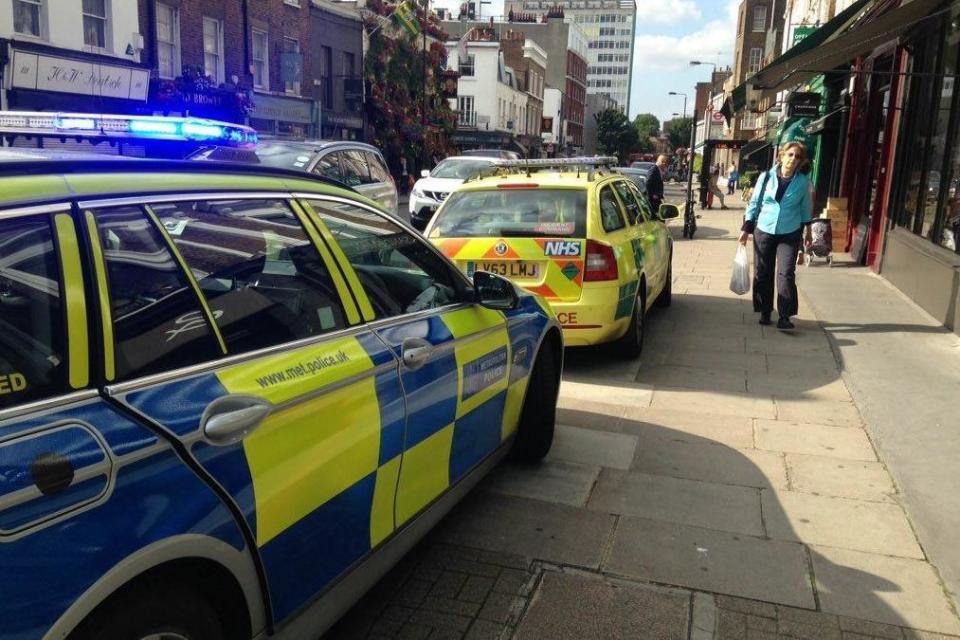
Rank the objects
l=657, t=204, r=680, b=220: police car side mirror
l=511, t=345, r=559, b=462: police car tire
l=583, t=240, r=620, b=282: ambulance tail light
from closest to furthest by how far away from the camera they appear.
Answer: l=511, t=345, r=559, b=462: police car tire → l=583, t=240, r=620, b=282: ambulance tail light → l=657, t=204, r=680, b=220: police car side mirror

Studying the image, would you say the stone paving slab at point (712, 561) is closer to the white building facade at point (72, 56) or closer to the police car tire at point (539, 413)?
the police car tire at point (539, 413)

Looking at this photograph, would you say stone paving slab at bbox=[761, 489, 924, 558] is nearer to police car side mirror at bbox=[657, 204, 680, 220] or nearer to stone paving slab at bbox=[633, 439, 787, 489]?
stone paving slab at bbox=[633, 439, 787, 489]

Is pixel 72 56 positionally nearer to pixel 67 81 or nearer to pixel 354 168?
pixel 67 81

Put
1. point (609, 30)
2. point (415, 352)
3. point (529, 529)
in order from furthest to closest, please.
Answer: point (609, 30), point (529, 529), point (415, 352)

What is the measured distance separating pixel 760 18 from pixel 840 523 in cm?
7336

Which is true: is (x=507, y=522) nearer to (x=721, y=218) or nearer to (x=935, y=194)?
(x=935, y=194)

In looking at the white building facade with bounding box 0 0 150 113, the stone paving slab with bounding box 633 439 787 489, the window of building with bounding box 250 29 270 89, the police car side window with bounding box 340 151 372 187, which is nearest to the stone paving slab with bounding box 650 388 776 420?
the stone paving slab with bounding box 633 439 787 489

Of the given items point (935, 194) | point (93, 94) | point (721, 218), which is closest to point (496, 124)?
point (721, 218)

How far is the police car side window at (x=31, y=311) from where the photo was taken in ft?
5.65

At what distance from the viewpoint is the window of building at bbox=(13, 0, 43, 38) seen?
54.3 feet

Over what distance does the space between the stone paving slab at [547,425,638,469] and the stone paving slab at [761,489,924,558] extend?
835mm

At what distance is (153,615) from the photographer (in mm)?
1785

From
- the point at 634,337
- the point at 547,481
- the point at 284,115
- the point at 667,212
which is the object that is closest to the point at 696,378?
the point at 634,337

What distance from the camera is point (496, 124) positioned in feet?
186
